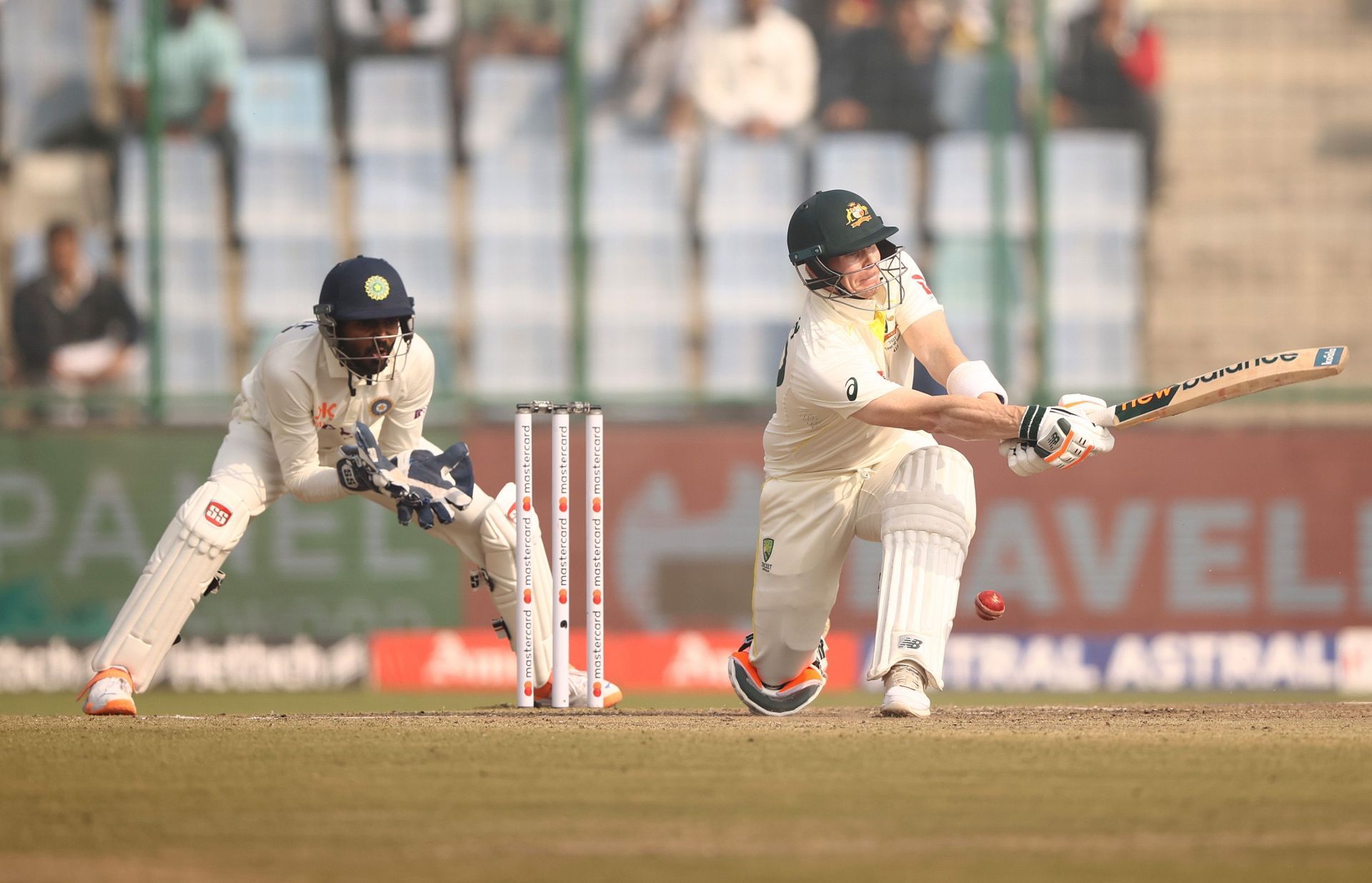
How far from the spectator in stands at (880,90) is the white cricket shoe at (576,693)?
6.26 metres

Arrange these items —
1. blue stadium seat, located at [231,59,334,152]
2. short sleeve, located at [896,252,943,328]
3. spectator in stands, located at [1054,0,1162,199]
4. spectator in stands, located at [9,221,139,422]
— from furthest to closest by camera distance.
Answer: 1. spectator in stands, located at [1054,0,1162,199]
2. blue stadium seat, located at [231,59,334,152]
3. spectator in stands, located at [9,221,139,422]
4. short sleeve, located at [896,252,943,328]

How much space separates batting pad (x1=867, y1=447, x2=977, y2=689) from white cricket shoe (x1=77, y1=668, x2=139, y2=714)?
261 centimetres

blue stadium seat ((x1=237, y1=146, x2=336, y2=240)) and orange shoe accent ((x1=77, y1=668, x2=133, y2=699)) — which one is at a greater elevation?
blue stadium seat ((x1=237, y1=146, x2=336, y2=240))

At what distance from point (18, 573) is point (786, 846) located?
8.98 meters

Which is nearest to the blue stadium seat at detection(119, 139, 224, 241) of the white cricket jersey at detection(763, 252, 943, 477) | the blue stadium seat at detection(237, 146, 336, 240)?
the blue stadium seat at detection(237, 146, 336, 240)

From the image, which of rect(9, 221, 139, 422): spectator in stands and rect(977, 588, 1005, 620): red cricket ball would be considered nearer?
rect(977, 588, 1005, 620): red cricket ball

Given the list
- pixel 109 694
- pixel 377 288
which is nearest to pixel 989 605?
pixel 377 288

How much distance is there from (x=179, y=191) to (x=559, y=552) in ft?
22.0

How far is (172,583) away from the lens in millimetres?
6777

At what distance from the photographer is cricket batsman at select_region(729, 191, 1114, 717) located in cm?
589

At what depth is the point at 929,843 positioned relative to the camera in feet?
12.5

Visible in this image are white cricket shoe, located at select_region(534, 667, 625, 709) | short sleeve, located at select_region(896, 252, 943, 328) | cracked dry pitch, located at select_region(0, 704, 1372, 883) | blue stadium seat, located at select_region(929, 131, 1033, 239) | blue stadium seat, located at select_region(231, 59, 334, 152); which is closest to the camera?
cracked dry pitch, located at select_region(0, 704, 1372, 883)

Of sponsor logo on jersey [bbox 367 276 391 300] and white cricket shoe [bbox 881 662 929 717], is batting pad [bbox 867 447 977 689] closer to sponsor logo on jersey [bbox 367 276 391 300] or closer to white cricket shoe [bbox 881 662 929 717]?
white cricket shoe [bbox 881 662 929 717]

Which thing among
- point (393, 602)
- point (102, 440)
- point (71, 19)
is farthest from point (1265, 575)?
point (71, 19)
